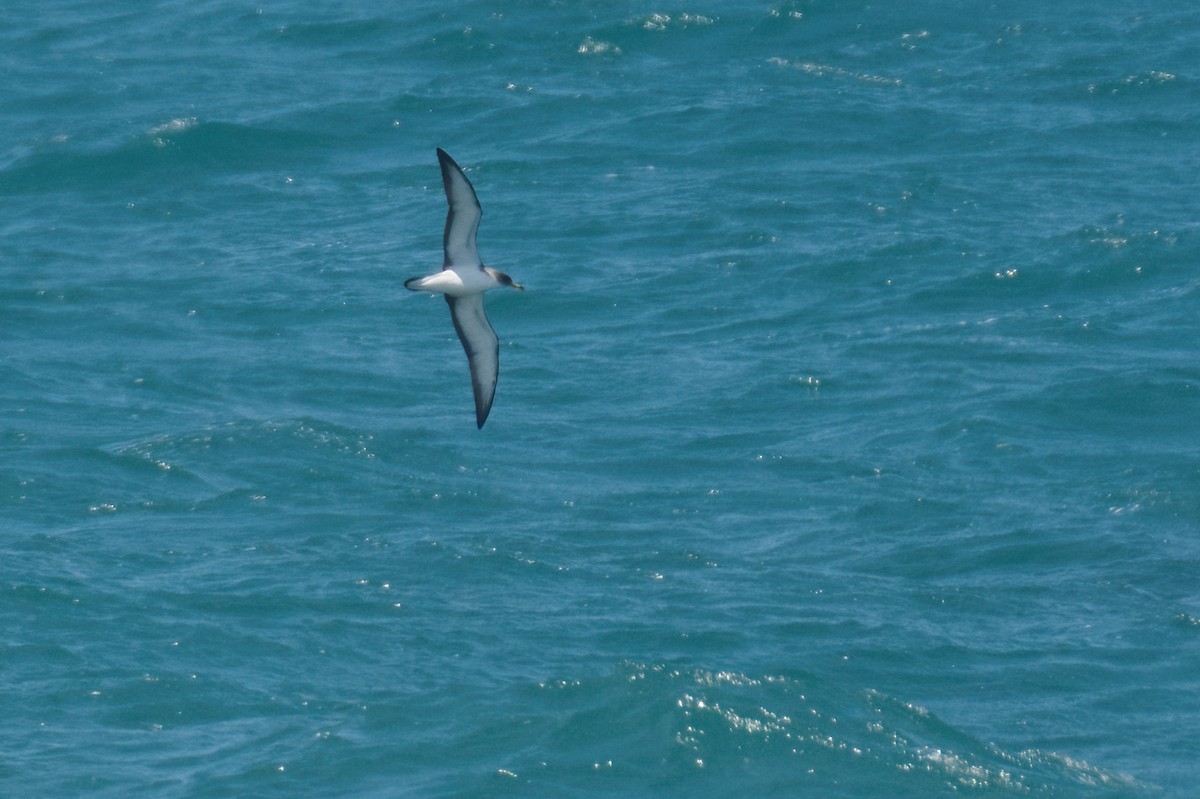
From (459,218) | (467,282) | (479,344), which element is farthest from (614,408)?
(459,218)

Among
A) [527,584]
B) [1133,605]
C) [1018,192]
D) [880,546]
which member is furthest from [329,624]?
[1018,192]

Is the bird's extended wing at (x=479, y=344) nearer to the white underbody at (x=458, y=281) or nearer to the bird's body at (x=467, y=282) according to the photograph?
the bird's body at (x=467, y=282)

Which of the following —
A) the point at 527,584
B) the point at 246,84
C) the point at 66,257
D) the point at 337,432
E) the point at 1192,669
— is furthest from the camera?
the point at 246,84

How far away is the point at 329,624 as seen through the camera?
31.3 m

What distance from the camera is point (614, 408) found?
36.8m

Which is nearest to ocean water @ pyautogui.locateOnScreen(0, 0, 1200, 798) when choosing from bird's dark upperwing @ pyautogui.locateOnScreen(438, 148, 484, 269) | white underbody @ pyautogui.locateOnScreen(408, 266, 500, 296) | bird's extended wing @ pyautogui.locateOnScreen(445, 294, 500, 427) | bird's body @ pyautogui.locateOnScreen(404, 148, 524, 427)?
bird's extended wing @ pyautogui.locateOnScreen(445, 294, 500, 427)

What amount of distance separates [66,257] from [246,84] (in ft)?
31.5

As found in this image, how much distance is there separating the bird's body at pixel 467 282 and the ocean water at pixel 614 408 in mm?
5551

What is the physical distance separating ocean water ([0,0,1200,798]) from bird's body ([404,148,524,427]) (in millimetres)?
5551

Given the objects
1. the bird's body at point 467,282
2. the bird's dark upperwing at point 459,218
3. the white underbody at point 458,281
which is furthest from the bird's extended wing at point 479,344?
the bird's dark upperwing at point 459,218

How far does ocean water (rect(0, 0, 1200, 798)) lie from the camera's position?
29.3 metres

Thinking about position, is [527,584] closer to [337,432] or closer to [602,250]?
[337,432]

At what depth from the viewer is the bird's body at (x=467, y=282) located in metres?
24.5

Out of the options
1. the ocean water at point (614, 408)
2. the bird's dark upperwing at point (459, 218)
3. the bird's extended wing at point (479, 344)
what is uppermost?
the bird's dark upperwing at point (459, 218)
